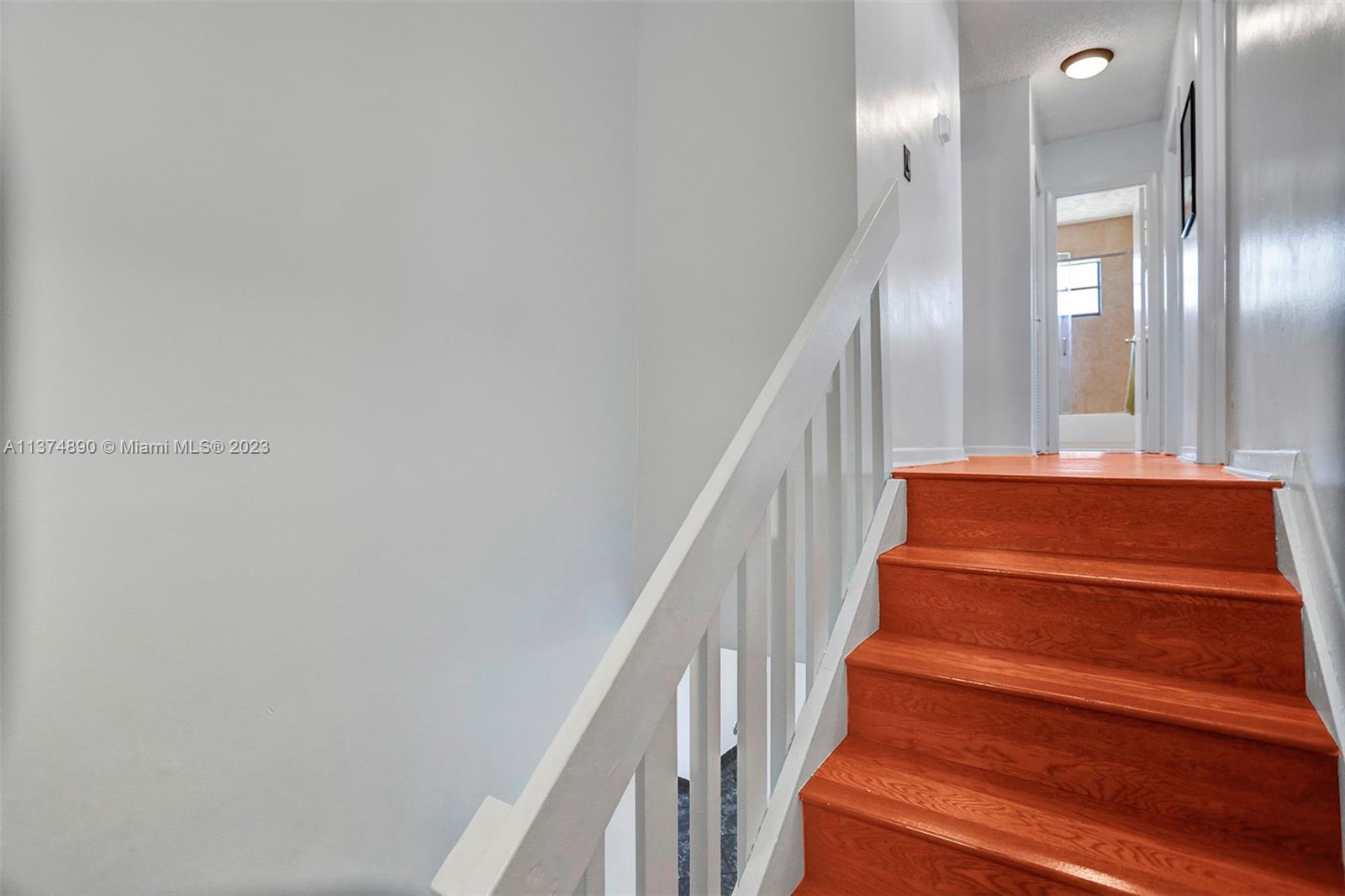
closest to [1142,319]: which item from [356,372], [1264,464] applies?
[1264,464]

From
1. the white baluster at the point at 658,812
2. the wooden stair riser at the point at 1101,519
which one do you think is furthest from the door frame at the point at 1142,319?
the white baluster at the point at 658,812

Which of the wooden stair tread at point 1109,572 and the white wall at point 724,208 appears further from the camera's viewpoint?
the white wall at point 724,208

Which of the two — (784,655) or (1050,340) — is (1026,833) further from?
(1050,340)

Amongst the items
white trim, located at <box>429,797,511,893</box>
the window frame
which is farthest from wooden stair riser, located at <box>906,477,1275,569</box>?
the window frame

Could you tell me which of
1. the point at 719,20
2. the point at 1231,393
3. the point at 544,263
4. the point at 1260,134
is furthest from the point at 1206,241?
the point at 544,263

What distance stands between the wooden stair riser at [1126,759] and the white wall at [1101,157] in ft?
16.6

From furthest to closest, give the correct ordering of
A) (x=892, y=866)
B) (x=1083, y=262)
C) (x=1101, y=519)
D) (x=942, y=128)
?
1. (x=1083, y=262)
2. (x=942, y=128)
3. (x=1101, y=519)
4. (x=892, y=866)

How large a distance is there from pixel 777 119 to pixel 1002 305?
263 cm

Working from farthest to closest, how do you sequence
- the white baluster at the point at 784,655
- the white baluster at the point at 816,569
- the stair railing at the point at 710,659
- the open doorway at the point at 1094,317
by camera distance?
the open doorway at the point at 1094,317, the white baluster at the point at 816,569, the white baluster at the point at 784,655, the stair railing at the point at 710,659

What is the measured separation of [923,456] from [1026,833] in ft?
4.77

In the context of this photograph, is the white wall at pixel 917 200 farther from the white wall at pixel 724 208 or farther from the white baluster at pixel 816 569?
the white baluster at pixel 816 569

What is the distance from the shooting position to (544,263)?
2.18 metres

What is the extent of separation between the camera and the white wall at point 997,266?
418 centimetres

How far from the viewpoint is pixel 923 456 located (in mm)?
2410
